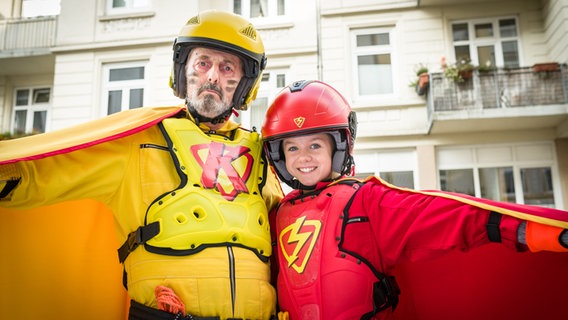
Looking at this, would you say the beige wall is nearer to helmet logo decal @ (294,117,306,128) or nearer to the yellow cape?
helmet logo decal @ (294,117,306,128)

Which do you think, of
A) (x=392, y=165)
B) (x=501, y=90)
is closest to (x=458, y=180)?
(x=392, y=165)

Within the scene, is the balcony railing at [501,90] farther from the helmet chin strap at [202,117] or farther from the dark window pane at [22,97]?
the dark window pane at [22,97]

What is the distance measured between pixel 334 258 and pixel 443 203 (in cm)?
57

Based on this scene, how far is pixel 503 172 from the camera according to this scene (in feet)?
29.0

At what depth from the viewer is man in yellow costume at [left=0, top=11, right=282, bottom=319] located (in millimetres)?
2061

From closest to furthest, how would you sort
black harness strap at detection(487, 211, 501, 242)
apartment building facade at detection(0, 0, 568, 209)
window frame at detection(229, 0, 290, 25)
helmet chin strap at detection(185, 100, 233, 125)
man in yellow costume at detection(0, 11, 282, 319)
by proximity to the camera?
1. black harness strap at detection(487, 211, 501, 242)
2. man in yellow costume at detection(0, 11, 282, 319)
3. helmet chin strap at detection(185, 100, 233, 125)
4. apartment building facade at detection(0, 0, 568, 209)
5. window frame at detection(229, 0, 290, 25)

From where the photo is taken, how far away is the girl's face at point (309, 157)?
8.12 feet

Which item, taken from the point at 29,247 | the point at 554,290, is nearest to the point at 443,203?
the point at 554,290

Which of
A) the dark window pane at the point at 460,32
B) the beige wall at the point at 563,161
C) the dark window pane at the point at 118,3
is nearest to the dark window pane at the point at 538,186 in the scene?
the beige wall at the point at 563,161

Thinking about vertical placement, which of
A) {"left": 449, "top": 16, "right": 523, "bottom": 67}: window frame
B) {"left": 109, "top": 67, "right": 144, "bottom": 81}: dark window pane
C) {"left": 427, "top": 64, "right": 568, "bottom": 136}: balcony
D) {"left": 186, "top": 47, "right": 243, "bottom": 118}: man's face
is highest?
{"left": 449, "top": 16, "right": 523, "bottom": 67}: window frame

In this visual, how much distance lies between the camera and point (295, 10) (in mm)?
9766

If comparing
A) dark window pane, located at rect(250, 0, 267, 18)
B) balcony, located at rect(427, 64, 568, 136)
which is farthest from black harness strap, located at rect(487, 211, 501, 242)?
dark window pane, located at rect(250, 0, 267, 18)

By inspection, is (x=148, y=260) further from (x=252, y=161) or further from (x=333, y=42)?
(x=333, y=42)

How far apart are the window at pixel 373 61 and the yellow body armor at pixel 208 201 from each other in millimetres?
7398
